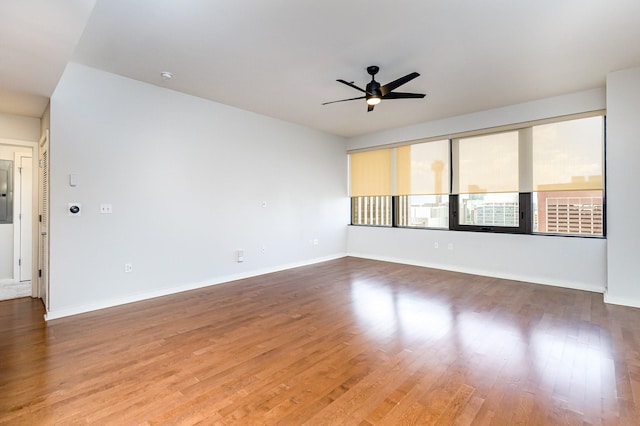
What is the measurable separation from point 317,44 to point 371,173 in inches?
167

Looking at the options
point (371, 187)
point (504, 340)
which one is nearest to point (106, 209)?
point (504, 340)

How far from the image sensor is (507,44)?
10.1 feet

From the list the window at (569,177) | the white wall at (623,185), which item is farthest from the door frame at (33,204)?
the white wall at (623,185)

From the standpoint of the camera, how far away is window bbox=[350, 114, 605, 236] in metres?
4.51

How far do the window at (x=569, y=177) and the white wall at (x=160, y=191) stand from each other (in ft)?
13.6

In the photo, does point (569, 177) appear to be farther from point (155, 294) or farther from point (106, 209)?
point (106, 209)

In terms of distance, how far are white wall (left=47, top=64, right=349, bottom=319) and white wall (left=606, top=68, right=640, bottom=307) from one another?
472 centimetres

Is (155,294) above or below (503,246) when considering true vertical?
below

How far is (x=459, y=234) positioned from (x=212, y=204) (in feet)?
14.5

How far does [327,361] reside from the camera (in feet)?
8.00

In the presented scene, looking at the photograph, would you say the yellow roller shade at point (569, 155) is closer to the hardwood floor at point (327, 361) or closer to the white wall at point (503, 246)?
the white wall at point (503, 246)

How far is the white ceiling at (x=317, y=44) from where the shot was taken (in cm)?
244

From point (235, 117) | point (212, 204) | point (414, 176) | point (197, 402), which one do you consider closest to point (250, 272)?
point (212, 204)

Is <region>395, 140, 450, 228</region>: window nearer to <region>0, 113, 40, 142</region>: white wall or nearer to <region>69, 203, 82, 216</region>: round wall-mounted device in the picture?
<region>69, 203, 82, 216</region>: round wall-mounted device
